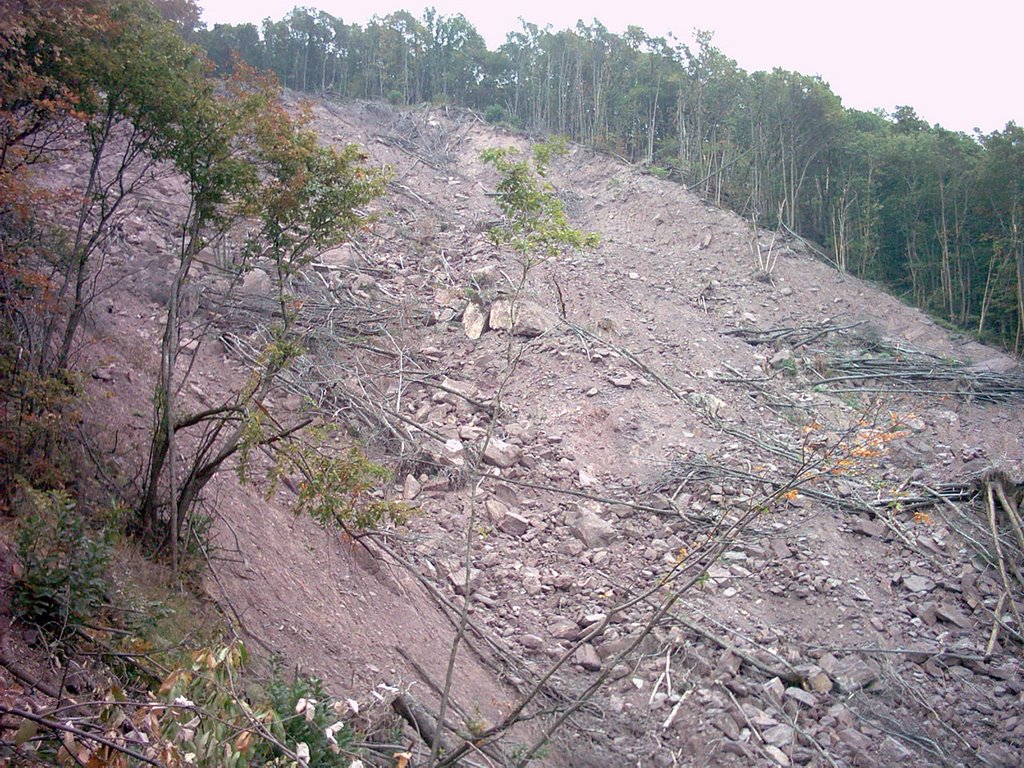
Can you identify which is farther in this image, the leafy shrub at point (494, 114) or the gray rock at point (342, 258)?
the leafy shrub at point (494, 114)

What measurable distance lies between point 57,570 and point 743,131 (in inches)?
859

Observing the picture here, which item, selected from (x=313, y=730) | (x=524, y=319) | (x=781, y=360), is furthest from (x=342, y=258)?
(x=313, y=730)

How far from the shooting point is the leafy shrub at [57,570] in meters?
4.13

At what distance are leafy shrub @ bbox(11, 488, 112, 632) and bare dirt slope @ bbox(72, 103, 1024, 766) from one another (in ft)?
5.76

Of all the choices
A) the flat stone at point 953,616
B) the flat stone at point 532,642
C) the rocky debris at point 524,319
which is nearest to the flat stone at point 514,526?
the flat stone at point 532,642

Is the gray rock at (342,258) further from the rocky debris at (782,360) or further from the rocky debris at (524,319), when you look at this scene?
the rocky debris at (782,360)

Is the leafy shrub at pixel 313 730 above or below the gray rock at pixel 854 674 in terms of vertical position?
above

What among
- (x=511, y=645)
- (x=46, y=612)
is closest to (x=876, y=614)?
(x=511, y=645)

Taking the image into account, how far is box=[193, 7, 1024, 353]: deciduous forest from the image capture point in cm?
1864

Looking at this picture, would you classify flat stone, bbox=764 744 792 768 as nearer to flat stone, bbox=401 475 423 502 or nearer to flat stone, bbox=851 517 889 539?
flat stone, bbox=851 517 889 539

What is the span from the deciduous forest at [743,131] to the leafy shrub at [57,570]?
1783 centimetres

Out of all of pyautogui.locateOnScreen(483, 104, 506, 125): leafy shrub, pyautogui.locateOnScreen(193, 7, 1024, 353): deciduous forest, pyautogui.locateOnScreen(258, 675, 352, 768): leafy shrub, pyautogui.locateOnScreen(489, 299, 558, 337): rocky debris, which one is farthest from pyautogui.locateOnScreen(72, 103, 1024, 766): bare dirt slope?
pyautogui.locateOnScreen(483, 104, 506, 125): leafy shrub

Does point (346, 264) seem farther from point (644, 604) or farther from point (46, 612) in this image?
point (46, 612)

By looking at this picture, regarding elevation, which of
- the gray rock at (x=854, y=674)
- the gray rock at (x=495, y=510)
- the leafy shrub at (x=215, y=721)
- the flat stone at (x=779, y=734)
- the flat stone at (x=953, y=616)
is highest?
the leafy shrub at (x=215, y=721)
